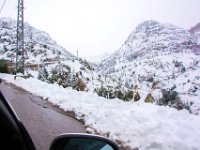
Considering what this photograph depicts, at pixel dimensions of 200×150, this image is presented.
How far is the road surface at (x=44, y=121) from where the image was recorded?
22.5 feet

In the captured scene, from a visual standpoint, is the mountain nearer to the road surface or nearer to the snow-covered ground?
the road surface

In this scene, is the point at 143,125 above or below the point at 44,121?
above

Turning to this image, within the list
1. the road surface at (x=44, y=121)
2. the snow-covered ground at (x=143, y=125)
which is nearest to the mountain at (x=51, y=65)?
the road surface at (x=44, y=121)

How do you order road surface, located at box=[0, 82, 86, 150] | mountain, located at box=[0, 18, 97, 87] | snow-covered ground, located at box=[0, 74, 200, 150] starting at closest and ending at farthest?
snow-covered ground, located at box=[0, 74, 200, 150] → road surface, located at box=[0, 82, 86, 150] → mountain, located at box=[0, 18, 97, 87]

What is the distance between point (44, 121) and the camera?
8.40 m

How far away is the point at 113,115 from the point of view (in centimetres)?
861

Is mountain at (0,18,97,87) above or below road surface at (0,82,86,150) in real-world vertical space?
above

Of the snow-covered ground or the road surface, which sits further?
the road surface

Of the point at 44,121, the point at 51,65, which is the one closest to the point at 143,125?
the point at 44,121

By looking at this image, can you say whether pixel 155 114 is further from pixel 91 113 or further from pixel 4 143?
pixel 4 143

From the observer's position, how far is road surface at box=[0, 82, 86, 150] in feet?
22.5

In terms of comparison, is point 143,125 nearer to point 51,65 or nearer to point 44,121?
point 44,121

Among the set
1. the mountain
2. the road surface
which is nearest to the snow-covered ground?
the road surface

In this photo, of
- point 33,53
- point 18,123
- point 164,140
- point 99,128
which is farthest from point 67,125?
point 33,53
